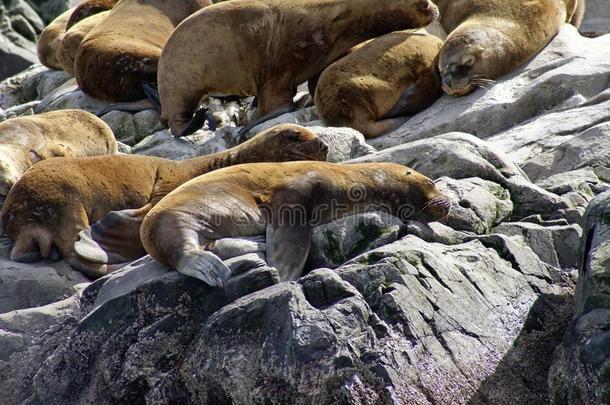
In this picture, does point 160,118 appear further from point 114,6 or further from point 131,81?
point 114,6

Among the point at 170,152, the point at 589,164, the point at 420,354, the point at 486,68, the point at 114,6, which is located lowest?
the point at 114,6

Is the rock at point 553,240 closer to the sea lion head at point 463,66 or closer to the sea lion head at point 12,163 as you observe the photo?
the sea lion head at point 463,66

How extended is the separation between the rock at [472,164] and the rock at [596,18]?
26.3 ft

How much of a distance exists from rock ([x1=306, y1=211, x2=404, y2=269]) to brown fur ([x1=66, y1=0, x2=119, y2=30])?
9784 mm

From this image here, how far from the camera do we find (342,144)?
948 cm

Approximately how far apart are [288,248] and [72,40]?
29.2ft

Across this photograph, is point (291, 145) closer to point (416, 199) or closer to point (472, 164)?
point (472, 164)

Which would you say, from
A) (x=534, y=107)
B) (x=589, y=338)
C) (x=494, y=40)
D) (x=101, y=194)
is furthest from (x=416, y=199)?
(x=494, y=40)

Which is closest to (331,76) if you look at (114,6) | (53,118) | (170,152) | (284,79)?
(284,79)

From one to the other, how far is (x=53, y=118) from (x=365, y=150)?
335 centimetres

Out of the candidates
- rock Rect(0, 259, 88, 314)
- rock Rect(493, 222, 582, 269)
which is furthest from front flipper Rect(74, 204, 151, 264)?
rock Rect(493, 222, 582, 269)

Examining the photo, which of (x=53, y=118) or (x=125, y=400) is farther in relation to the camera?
(x=53, y=118)

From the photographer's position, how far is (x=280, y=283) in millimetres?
6383

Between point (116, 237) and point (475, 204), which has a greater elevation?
point (475, 204)
